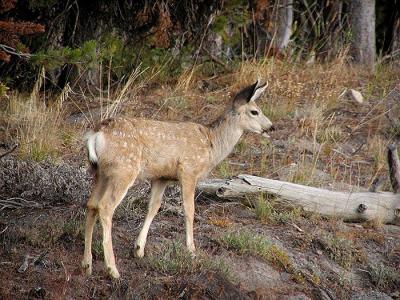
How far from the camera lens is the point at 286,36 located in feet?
51.1

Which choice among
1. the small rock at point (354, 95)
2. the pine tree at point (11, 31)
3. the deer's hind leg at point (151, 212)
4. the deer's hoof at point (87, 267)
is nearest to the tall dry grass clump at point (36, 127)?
the pine tree at point (11, 31)

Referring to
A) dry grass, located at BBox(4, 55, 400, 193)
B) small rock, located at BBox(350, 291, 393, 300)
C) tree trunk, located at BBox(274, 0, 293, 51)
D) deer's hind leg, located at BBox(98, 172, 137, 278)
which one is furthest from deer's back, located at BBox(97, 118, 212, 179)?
tree trunk, located at BBox(274, 0, 293, 51)

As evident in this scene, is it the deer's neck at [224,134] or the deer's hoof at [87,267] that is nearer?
the deer's hoof at [87,267]

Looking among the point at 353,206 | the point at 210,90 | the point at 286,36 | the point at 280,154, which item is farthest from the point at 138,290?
the point at 286,36

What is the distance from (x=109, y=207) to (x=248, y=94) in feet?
7.46

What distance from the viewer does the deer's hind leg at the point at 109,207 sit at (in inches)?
297

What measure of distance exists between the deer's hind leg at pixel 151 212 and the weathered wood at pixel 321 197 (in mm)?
1198

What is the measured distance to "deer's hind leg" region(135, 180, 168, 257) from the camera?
322 inches

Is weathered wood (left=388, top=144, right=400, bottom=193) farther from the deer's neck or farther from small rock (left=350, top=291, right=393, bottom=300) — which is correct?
the deer's neck

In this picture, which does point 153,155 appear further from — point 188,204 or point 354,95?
point 354,95

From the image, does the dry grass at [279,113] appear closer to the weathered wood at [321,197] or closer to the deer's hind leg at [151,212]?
the weathered wood at [321,197]

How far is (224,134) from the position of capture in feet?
29.4

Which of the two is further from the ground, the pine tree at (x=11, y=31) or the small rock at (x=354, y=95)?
the pine tree at (x=11, y=31)

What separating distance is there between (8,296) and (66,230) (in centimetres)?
132
